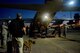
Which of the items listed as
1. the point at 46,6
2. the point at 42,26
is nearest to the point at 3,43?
the point at 46,6

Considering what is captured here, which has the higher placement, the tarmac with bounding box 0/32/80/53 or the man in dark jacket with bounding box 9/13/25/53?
the man in dark jacket with bounding box 9/13/25/53

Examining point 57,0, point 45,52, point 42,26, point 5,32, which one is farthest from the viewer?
point 42,26

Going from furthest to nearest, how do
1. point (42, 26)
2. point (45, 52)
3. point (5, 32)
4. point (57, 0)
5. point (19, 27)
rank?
1. point (42, 26)
2. point (57, 0)
3. point (5, 32)
4. point (45, 52)
5. point (19, 27)

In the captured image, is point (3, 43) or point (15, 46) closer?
point (15, 46)

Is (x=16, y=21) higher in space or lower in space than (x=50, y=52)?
higher

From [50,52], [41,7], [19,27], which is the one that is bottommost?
[50,52]

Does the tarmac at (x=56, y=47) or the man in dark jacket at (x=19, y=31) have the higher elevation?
the man in dark jacket at (x=19, y=31)

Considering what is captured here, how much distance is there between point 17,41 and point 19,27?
1.92 feet

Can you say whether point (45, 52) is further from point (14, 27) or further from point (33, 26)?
point (33, 26)

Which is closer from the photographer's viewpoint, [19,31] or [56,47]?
[19,31]

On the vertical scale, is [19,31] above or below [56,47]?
above

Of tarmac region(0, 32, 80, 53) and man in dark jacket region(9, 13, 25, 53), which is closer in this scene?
man in dark jacket region(9, 13, 25, 53)

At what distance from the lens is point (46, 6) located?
51.2ft

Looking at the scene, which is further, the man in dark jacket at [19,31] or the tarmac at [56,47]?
the tarmac at [56,47]
